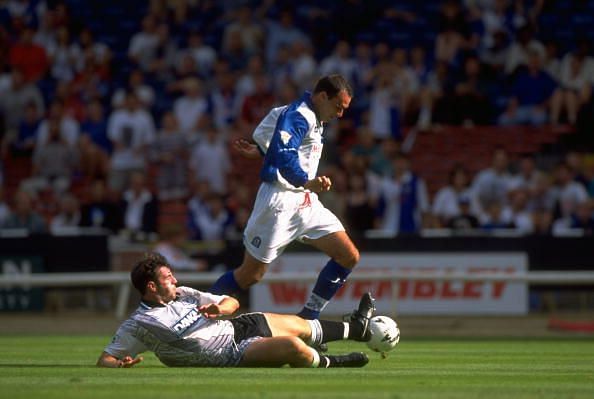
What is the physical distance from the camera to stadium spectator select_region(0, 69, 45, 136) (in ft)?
84.8

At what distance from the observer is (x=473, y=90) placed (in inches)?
923

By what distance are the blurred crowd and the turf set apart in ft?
27.3

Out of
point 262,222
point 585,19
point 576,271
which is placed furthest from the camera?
point 585,19

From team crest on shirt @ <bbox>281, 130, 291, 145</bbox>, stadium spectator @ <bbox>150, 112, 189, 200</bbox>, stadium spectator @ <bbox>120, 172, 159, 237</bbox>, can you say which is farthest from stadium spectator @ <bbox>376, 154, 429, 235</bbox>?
team crest on shirt @ <bbox>281, 130, 291, 145</bbox>

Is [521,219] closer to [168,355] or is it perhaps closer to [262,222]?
[262,222]

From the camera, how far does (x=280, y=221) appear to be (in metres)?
12.0

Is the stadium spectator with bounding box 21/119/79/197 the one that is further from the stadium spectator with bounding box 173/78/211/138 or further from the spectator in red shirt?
the spectator in red shirt

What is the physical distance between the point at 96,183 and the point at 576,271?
8.09 m

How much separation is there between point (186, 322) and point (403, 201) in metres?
11.7

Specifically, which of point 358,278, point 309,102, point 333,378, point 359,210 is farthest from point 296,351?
point 359,210

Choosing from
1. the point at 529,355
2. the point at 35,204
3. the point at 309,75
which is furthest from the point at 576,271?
the point at 35,204

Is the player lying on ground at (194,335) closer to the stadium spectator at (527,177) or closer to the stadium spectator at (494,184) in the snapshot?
the stadium spectator at (494,184)

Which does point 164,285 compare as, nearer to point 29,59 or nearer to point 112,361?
point 112,361

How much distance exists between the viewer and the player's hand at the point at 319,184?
11242 millimetres
